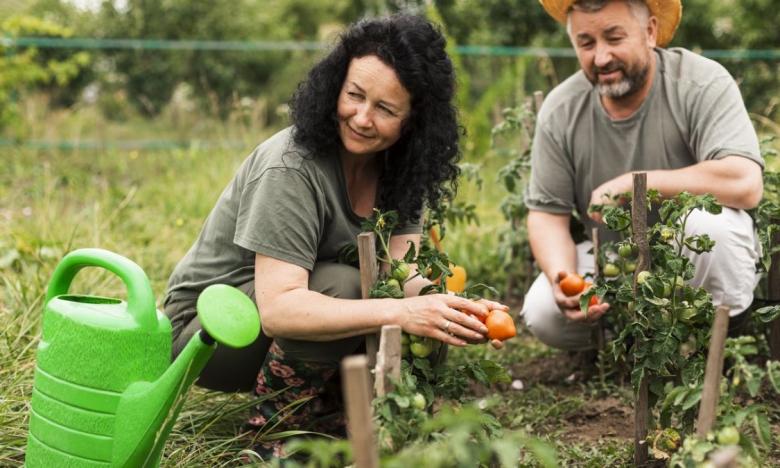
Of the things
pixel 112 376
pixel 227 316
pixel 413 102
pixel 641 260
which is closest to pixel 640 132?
pixel 641 260

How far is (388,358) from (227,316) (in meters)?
0.32

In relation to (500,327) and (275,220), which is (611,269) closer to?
(500,327)

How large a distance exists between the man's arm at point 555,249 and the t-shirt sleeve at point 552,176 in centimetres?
4

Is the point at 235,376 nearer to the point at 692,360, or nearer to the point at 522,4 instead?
the point at 692,360

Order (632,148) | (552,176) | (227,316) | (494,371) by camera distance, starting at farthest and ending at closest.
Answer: (552,176)
(632,148)
(494,371)
(227,316)

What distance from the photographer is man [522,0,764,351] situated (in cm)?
247

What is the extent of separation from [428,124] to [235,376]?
→ 857 mm

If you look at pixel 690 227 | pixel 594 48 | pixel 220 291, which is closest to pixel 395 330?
pixel 220 291

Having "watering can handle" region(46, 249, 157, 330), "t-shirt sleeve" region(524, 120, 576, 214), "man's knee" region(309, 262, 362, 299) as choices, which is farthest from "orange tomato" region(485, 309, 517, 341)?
"t-shirt sleeve" region(524, 120, 576, 214)

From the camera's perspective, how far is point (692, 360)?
6.44 feet

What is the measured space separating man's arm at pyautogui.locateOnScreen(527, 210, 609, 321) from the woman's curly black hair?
0.56 meters

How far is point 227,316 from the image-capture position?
5.25 ft

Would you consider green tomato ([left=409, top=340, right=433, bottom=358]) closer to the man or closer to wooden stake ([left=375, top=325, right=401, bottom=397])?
wooden stake ([left=375, top=325, right=401, bottom=397])

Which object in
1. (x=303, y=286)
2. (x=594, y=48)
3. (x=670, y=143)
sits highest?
(x=594, y=48)
